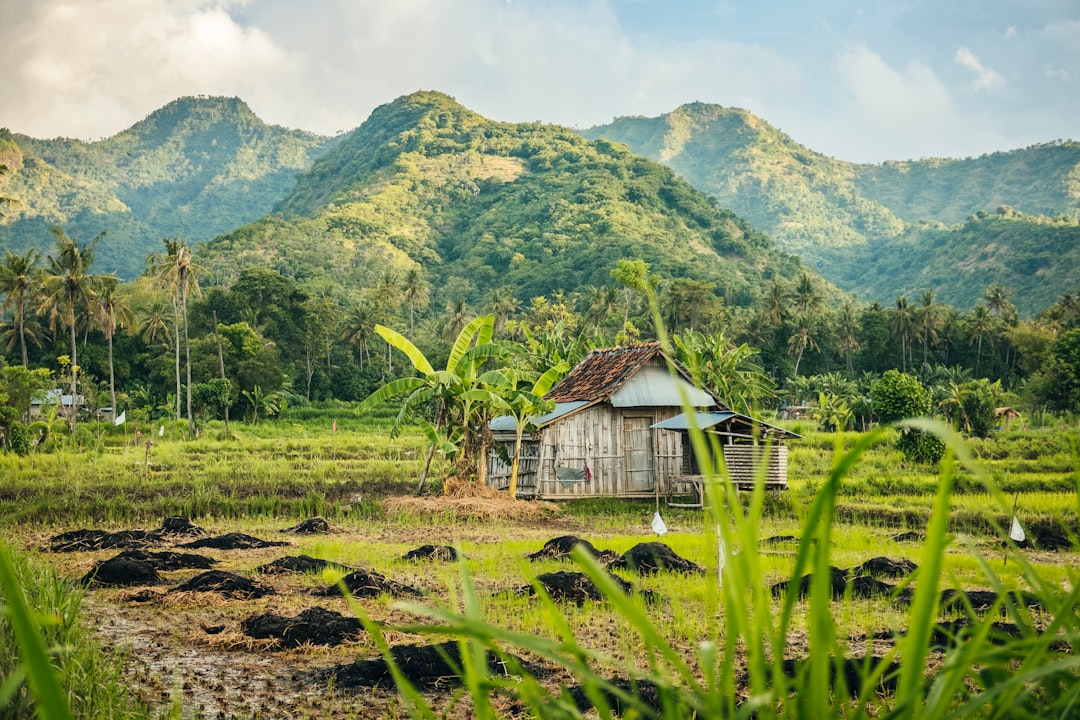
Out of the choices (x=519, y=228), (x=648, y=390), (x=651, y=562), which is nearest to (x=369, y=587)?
(x=651, y=562)

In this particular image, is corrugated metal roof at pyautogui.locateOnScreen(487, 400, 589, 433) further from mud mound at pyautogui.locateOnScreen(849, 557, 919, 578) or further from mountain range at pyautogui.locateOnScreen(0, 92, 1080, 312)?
mountain range at pyautogui.locateOnScreen(0, 92, 1080, 312)

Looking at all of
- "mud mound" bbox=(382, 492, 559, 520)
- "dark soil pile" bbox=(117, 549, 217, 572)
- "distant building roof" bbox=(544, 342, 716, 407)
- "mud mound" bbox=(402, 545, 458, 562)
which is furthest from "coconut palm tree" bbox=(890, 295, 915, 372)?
"dark soil pile" bbox=(117, 549, 217, 572)

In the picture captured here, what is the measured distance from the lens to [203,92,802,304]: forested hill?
101 m

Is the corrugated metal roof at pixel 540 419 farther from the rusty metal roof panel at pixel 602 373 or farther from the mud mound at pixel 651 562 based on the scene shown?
the mud mound at pixel 651 562

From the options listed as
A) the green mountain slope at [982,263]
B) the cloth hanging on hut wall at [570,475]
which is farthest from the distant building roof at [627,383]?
the green mountain slope at [982,263]

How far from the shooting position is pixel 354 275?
100125 millimetres

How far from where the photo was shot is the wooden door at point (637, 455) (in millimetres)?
22188

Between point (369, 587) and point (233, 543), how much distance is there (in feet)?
16.3

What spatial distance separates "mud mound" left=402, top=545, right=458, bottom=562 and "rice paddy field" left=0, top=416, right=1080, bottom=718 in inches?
1.7

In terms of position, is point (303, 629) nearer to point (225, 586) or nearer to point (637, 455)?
point (225, 586)

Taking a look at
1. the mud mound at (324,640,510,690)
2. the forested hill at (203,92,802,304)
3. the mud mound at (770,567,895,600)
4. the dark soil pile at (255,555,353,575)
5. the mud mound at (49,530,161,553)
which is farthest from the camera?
the forested hill at (203,92,802,304)

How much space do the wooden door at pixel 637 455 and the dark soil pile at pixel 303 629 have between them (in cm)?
1465

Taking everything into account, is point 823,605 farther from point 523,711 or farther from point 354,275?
point 354,275

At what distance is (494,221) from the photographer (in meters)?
131
